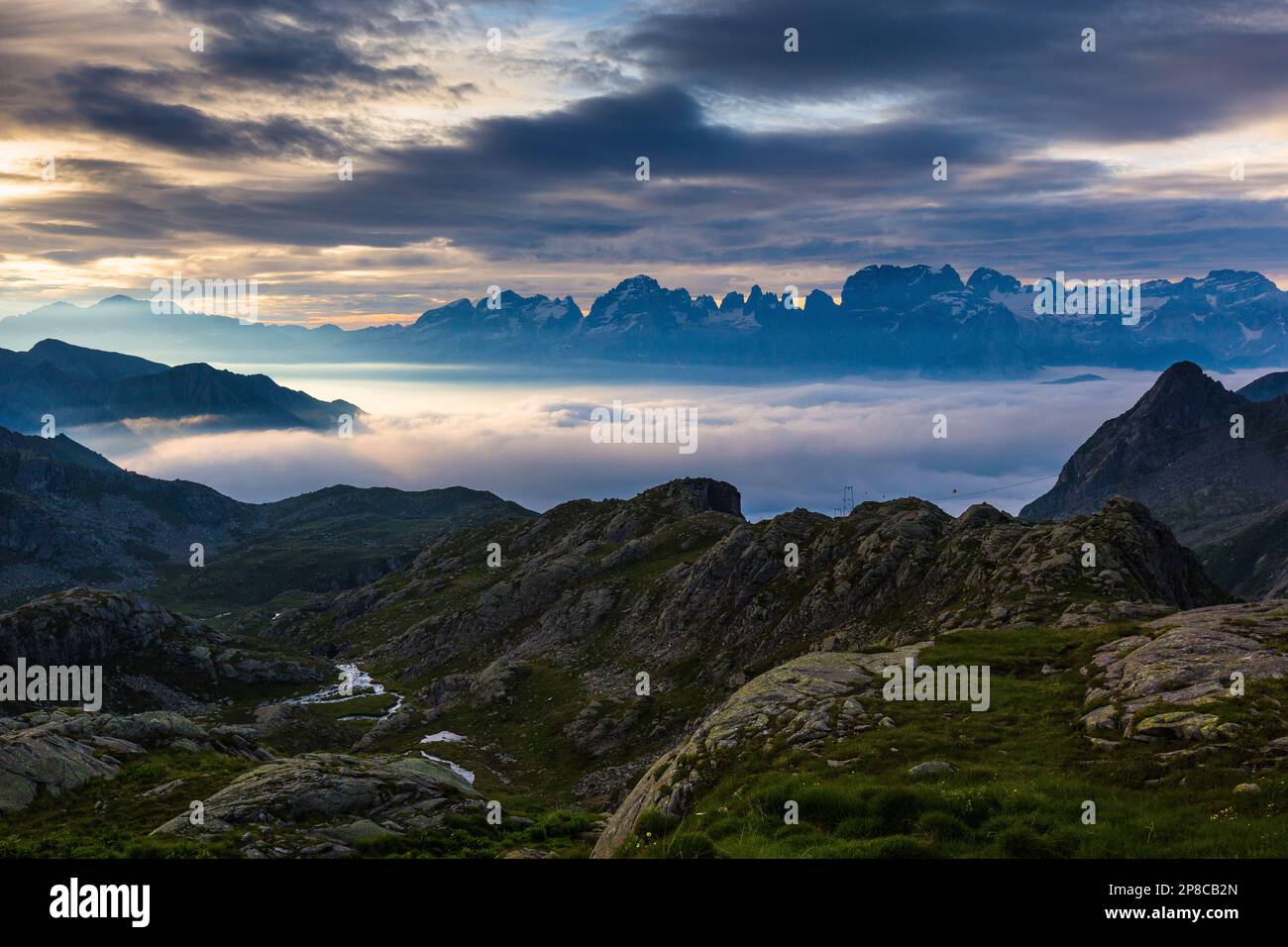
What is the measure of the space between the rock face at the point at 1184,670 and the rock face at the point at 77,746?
52341 millimetres

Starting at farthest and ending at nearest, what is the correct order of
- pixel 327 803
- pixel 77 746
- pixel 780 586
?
1. pixel 780 586
2. pixel 77 746
3. pixel 327 803

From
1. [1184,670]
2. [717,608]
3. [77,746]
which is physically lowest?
[717,608]

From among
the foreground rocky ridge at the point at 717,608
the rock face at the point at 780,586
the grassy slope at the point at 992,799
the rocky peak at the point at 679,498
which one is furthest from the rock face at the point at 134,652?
the grassy slope at the point at 992,799

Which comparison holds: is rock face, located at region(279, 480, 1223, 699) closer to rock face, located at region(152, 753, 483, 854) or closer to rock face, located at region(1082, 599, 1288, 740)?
rock face, located at region(1082, 599, 1288, 740)

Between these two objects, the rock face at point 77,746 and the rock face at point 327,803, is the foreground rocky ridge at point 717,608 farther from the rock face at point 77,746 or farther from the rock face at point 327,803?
the rock face at point 327,803

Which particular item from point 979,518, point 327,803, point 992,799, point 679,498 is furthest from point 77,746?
point 679,498

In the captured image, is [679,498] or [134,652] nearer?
[134,652]

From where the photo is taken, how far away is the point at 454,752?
4122 inches

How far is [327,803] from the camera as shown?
3522 centimetres

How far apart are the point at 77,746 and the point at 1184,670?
6063 cm

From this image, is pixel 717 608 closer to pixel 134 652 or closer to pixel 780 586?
pixel 780 586

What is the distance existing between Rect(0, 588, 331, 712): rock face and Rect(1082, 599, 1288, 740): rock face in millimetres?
146175
